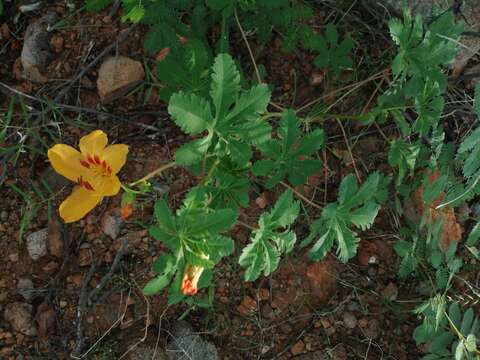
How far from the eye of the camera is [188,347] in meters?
2.71

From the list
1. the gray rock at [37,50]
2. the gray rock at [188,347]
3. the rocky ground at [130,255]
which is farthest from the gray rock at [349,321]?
the gray rock at [37,50]

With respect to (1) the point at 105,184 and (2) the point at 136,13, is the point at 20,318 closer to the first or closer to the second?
(1) the point at 105,184

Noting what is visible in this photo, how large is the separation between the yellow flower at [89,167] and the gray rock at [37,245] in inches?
26.4

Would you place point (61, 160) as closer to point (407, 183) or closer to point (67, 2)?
point (67, 2)

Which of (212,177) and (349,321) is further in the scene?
(349,321)

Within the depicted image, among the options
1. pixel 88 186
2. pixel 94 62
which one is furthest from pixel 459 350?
pixel 94 62

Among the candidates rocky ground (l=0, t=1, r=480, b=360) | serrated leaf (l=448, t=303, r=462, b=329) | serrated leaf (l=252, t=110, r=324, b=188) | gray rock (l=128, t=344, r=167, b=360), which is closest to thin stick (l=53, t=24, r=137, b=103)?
rocky ground (l=0, t=1, r=480, b=360)

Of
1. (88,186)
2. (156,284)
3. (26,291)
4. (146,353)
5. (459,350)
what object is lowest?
(146,353)

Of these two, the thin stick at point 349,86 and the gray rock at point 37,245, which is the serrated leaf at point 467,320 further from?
the gray rock at point 37,245

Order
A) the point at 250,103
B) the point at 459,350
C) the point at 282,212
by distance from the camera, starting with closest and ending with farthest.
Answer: the point at 250,103 < the point at 282,212 < the point at 459,350

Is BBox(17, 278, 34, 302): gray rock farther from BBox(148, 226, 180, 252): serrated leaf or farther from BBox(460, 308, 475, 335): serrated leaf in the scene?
BBox(460, 308, 475, 335): serrated leaf

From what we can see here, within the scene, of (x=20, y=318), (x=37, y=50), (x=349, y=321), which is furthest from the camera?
(x=37, y=50)

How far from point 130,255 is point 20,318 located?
20.4 inches

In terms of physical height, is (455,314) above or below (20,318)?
above
